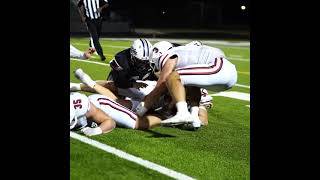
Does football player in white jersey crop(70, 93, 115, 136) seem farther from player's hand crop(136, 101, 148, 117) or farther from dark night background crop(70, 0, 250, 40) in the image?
dark night background crop(70, 0, 250, 40)

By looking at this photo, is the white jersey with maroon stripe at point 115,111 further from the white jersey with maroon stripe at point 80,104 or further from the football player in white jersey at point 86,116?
the white jersey with maroon stripe at point 80,104

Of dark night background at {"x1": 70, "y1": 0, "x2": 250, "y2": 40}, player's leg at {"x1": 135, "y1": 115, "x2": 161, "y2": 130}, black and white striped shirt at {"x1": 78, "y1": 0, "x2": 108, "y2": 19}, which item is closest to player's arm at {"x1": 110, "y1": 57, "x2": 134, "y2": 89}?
player's leg at {"x1": 135, "y1": 115, "x2": 161, "y2": 130}

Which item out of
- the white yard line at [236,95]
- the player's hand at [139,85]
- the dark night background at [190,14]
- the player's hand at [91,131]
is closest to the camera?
the player's hand at [91,131]

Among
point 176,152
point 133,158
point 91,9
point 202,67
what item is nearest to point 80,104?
point 133,158

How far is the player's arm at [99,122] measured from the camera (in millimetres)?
4480

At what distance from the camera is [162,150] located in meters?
4.21

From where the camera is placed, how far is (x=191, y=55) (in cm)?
517

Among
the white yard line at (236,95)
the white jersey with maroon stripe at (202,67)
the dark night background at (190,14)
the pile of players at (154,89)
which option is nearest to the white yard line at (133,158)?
the pile of players at (154,89)

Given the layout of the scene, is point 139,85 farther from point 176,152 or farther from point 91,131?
point 176,152

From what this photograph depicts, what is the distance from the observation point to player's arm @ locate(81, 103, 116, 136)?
448 centimetres

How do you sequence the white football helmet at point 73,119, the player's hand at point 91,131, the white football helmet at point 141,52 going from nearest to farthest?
the white football helmet at point 73,119, the player's hand at point 91,131, the white football helmet at point 141,52

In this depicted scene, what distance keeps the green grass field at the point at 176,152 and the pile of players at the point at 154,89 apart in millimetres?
139

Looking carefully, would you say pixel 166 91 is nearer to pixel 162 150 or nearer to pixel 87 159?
pixel 162 150

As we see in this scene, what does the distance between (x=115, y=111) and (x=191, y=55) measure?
0.97 meters
